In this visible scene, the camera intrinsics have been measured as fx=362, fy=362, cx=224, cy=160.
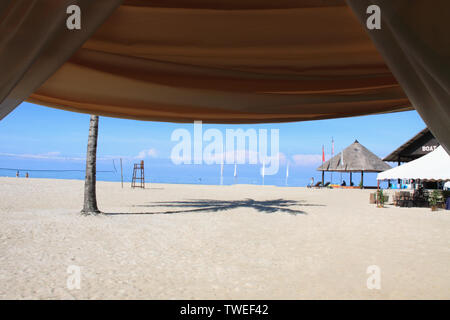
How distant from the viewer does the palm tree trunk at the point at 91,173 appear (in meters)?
10.9

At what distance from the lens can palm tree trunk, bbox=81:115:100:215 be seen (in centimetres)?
1086

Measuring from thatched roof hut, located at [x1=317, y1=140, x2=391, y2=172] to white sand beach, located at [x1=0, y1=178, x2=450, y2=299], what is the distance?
20570 mm

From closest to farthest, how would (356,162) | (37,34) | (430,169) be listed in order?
1. (37,34)
2. (430,169)
3. (356,162)

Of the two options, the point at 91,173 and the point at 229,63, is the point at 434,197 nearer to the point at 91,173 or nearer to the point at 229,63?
the point at 91,173

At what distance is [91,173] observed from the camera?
1112cm

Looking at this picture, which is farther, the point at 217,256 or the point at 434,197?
the point at 434,197

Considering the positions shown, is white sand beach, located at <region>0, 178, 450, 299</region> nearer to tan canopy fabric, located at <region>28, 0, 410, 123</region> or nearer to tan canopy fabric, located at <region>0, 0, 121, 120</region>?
tan canopy fabric, located at <region>28, 0, 410, 123</region>

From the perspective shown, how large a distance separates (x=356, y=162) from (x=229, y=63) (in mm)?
30156

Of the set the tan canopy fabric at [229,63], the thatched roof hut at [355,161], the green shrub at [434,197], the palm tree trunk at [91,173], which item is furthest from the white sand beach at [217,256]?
the thatched roof hut at [355,161]

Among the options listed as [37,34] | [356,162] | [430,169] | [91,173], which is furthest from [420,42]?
[356,162]

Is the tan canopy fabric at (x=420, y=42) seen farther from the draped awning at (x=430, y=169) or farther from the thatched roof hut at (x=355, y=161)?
the thatched roof hut at (x=355, y=161)
